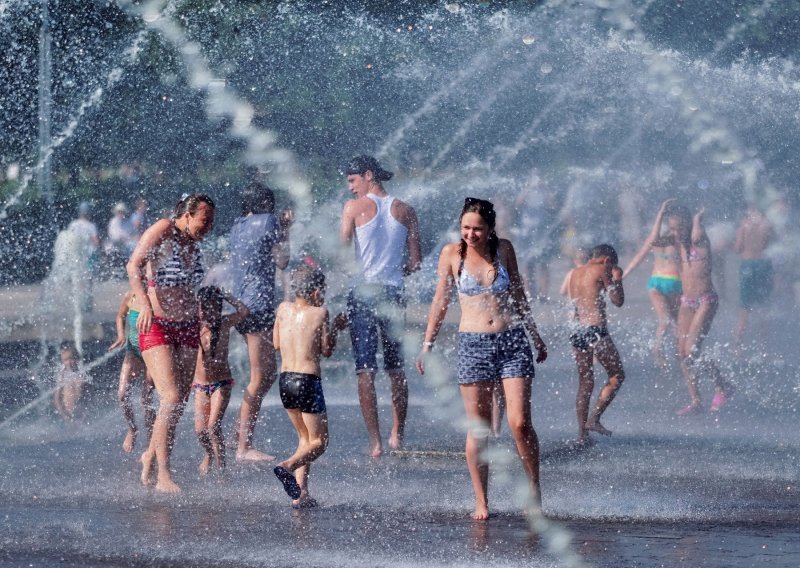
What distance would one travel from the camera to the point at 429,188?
22.3 m

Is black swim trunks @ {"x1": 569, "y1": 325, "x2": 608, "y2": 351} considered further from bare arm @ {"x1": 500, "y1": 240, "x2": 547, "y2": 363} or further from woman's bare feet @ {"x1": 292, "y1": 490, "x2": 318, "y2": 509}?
woman's bare feet @ {"x1": 292, "y1": 490, "x2": 318, "y2": 509}

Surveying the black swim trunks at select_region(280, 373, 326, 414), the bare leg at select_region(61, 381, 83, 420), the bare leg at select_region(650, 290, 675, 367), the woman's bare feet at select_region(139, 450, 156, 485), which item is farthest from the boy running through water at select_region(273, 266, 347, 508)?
the bare leg at select_region(650, 290, 675, 367)

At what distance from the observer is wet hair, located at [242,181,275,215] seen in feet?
25.2

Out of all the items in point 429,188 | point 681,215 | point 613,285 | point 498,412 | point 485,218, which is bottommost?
point 498,412

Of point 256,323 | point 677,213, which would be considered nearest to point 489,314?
point 256,323

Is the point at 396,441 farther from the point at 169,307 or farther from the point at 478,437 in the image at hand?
the point at 478,437

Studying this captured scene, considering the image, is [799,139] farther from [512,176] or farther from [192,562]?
[192,562]

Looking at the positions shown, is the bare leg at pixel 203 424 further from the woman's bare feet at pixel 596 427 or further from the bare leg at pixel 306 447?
the woman's bare feet at pixel 596 427

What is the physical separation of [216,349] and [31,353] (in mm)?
6129

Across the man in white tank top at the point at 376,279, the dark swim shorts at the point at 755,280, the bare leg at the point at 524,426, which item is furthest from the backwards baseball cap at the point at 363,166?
the dark swim shorts at the point at 755,280

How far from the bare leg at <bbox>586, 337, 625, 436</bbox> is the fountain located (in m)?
0.21

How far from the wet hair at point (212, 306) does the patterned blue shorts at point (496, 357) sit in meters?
1.51

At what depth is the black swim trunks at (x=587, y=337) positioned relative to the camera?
8125mm

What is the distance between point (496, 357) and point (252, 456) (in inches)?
87.7
